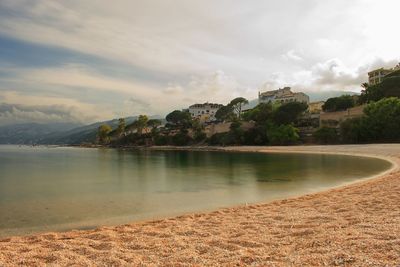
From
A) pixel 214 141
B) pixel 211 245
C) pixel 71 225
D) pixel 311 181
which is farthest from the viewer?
pixel 214 141

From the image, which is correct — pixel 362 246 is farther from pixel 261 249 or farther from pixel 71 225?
pixel 71 225

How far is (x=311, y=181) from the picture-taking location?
26.1 meters

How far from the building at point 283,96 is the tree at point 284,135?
3732cm

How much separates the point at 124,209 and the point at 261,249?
10.7 meters

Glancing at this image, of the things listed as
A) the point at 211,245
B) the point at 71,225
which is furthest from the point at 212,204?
the point at 211,245

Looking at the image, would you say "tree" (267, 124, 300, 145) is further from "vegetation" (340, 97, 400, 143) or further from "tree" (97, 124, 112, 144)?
"tree" (97, 124, 112, 144)

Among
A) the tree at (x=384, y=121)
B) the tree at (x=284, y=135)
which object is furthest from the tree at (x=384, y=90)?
the tree at (x=284, y=135)

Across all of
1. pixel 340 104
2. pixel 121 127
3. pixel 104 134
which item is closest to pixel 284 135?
pixel 340 104

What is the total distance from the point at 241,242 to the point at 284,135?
84991 millimetres

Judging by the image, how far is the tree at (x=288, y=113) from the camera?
98994 millimetres

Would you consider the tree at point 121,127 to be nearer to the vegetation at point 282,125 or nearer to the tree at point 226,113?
the vegetation at point 282,125

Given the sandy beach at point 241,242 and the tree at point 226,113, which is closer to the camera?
the sandy beach at point 241,242

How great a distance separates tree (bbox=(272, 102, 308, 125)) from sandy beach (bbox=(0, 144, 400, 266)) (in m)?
87.2

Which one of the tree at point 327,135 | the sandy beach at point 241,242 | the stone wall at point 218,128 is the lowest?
the sandy beach at point 241,242
